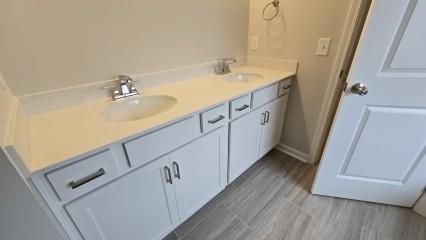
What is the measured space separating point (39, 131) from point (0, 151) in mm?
360

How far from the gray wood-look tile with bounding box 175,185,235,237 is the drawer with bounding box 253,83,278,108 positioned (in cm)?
76

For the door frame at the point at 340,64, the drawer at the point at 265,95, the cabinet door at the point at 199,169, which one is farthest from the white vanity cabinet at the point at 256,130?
the door frame at the point at 340,64

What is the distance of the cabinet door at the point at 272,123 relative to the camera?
5.24 feet

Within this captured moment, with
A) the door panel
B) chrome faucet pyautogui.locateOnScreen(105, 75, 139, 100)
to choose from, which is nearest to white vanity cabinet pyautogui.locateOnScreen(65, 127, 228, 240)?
chrome faucet pyautogui.locateOnScreen(105, 75, 139, 100)

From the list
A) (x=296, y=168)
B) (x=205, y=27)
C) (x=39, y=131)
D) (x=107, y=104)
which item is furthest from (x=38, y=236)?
(x=296, y=168)

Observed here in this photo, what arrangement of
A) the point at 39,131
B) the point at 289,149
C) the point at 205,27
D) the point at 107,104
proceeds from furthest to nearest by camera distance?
the point at 289,149 < the point at 205,27 < the point at 107,104 < the point at 39,131

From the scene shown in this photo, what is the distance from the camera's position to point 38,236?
64 centimetres

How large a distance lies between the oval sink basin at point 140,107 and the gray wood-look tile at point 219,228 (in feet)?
2.77

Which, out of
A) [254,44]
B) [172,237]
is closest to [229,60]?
[254,44]

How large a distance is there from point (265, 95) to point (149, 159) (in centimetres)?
99

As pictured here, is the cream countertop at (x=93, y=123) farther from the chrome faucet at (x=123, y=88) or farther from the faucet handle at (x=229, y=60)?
the faucet handle at (x=229, y=60)

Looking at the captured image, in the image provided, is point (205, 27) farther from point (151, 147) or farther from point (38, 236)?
point (38, 236)

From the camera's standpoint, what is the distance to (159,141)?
87cm

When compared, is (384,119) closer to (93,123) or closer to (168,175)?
(168,175)
